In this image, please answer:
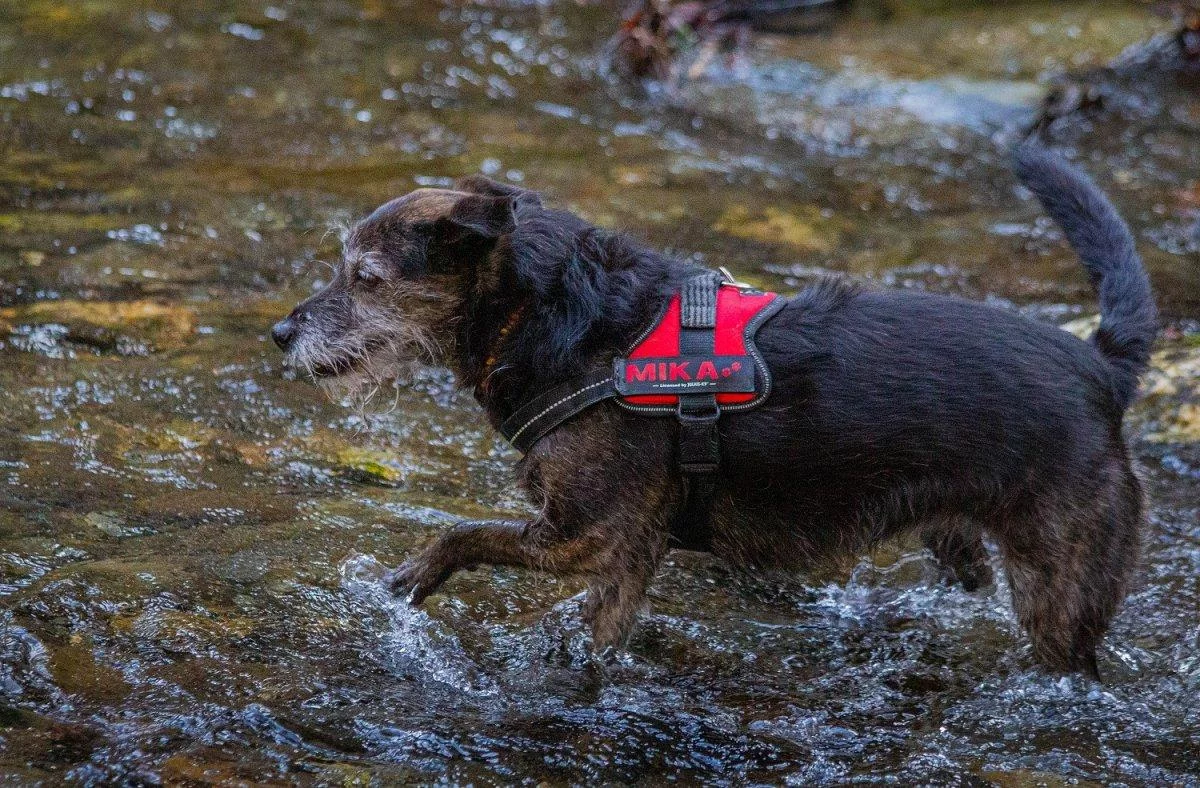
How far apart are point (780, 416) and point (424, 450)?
2.25 meters

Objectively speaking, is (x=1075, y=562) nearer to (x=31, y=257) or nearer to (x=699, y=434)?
(x=699, y=434)

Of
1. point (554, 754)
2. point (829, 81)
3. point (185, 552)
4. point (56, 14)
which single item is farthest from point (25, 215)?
point (829, 81)

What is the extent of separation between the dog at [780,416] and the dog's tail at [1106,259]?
14 mm

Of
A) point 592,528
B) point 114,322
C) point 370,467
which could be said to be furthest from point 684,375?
point 114,322

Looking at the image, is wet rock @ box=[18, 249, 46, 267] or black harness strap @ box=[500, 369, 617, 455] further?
wet rock @ box=[18, 249, 46, 267]

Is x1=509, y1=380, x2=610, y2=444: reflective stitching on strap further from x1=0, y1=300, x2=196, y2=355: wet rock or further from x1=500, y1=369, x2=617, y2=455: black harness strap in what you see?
x1=0, y1=300, x2=196, y2=355: wet rock

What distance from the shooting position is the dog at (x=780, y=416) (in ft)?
13.2

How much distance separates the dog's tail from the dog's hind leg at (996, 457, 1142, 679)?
44cm

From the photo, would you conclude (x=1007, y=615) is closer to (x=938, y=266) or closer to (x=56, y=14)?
(x=938, y=266)

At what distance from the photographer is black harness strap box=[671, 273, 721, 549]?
4.05 m

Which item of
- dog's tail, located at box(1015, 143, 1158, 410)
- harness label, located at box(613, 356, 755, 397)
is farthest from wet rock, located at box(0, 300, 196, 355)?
dog's tail, located at box(1015, 143, 1158, 410)

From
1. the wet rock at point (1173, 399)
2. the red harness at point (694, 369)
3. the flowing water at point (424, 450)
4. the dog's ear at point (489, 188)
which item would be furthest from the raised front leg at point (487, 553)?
the wet rock at point (1173, 399)

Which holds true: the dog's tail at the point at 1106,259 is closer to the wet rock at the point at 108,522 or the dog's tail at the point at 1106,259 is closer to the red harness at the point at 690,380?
the red harness at the point at 690,380

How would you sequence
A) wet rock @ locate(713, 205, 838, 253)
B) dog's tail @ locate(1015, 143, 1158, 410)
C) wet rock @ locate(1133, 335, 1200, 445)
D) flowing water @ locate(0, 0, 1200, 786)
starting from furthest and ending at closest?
wet rock @ locate(713, 205, 838, 253) → wet rock @ locate(1133, 335, 1200, 445) → dog's tail @ locate(1015, 143, 1158, 410) → flowing water @ locate(0, 0, 1200, 786)
